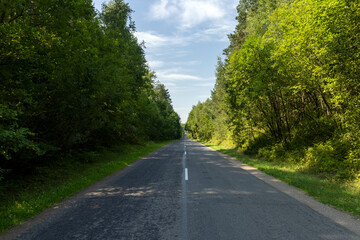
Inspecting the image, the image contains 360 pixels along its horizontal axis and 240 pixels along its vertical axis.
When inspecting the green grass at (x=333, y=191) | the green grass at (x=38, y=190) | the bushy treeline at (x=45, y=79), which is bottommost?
the green grass at (x=333, y=191)

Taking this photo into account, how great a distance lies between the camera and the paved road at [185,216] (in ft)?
12.5

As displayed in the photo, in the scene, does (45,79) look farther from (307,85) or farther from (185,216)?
(307,85)

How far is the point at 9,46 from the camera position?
6.38 meters

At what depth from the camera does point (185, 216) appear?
4.62 meters

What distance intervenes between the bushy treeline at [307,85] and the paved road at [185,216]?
5156 millimetres

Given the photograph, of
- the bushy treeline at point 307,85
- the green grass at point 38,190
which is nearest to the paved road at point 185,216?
the green grass at point 38,190

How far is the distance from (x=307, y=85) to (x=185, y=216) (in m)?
9.95

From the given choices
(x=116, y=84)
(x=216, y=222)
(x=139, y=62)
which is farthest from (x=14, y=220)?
(x=139, y=62)

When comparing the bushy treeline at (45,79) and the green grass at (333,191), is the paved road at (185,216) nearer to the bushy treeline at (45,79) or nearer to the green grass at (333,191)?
the green grass at (333,191)

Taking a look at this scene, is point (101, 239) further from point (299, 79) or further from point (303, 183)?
point (299, 79)

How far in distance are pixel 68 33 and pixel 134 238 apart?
29.5 ft

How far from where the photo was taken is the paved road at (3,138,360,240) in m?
3.80

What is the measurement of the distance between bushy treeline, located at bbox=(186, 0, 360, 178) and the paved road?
5.16 metres

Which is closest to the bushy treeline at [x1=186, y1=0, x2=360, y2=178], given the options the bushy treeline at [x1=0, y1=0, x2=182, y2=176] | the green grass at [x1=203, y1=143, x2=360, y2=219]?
the green grass at [x1=203, y1=143, x2=360, y2=219]
